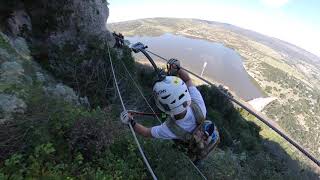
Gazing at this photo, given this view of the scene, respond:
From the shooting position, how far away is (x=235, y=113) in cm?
3516

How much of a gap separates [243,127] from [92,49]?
2256 centimetres

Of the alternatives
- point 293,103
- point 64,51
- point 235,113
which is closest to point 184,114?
point 64,51

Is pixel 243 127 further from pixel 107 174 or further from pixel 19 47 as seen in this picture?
pixel 107 174

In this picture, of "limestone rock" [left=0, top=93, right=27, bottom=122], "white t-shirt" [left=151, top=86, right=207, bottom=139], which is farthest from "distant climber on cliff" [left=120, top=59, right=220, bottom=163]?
"limestone rock" [left=0, top=93, right=27, bottom=122]

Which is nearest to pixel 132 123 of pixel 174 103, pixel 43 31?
pixel 174 103

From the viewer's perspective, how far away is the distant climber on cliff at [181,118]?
15.8 feet

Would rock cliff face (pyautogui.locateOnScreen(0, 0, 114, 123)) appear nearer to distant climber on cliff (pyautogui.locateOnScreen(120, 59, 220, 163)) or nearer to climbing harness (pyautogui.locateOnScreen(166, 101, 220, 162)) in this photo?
distant climber on cliff (pyautogui.locateOnScreen(120, 59, 220, 163))

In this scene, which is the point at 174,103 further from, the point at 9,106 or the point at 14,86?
the point at 14,86

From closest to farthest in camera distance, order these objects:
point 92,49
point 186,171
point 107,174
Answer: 1. point 107,174
2. point 186,171
3. point 92,49

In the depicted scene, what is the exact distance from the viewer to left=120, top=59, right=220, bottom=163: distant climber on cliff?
4.83 metres

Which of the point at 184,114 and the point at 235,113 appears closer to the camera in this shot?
the point at 184,114

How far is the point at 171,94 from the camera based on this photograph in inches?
188

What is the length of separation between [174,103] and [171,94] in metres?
0.16

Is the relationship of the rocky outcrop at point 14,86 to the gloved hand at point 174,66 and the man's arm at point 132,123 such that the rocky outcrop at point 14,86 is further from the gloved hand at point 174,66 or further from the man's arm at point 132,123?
the gloved hand at point 174,66
